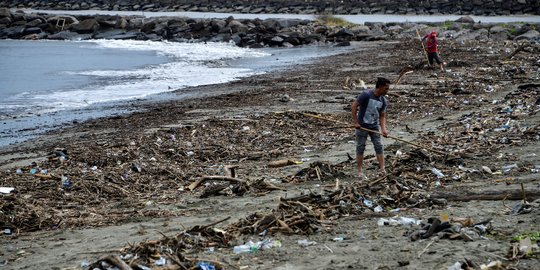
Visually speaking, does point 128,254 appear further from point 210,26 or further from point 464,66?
point 210,26

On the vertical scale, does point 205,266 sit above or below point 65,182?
above

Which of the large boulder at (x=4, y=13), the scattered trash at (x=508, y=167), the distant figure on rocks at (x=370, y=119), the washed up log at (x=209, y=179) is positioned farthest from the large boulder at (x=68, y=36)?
the scattered trash at (x=508, y=167)

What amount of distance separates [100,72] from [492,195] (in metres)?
24.0

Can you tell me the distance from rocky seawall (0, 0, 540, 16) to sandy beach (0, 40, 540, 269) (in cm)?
4365

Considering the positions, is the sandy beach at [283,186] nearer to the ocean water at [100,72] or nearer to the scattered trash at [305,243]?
the scattered trash at [305,243]

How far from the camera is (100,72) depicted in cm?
2933

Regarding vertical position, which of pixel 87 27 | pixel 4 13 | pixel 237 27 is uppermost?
pixel 4 13

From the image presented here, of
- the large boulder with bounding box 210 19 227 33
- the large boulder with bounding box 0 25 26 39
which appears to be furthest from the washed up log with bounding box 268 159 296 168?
the large boulder with bounding box 0 25 26 39

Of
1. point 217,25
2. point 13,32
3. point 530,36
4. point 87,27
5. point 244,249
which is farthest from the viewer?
point 87,27

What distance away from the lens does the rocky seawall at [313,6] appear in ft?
189

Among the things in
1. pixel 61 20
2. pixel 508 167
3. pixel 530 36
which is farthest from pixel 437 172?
pixel 61 20

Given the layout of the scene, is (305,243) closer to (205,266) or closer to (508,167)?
(205,266)

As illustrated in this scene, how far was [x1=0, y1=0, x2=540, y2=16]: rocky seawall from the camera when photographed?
57.7 m

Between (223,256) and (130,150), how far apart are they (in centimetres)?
560
